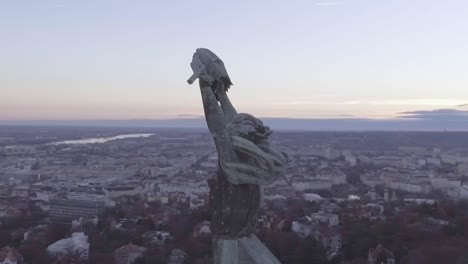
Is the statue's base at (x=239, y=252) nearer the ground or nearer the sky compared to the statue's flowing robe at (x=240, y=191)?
nearer the ground

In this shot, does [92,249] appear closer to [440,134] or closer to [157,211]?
[157,211]

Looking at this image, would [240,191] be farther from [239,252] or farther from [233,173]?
[239,252]

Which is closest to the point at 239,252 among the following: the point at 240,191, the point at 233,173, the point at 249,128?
the point at 240,191

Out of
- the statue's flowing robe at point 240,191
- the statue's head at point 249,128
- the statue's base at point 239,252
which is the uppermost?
the statue's head at point 249,128

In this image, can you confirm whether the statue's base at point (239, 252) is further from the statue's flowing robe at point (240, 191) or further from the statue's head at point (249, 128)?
the statue's head at point (249, 128)

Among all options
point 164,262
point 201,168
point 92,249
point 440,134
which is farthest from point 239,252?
point 440,134

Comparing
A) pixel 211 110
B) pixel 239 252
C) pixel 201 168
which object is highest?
pixel 211 110

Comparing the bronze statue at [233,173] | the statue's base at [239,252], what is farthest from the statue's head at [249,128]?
the statue's base at [239,252]

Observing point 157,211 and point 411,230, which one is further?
point 157,211
